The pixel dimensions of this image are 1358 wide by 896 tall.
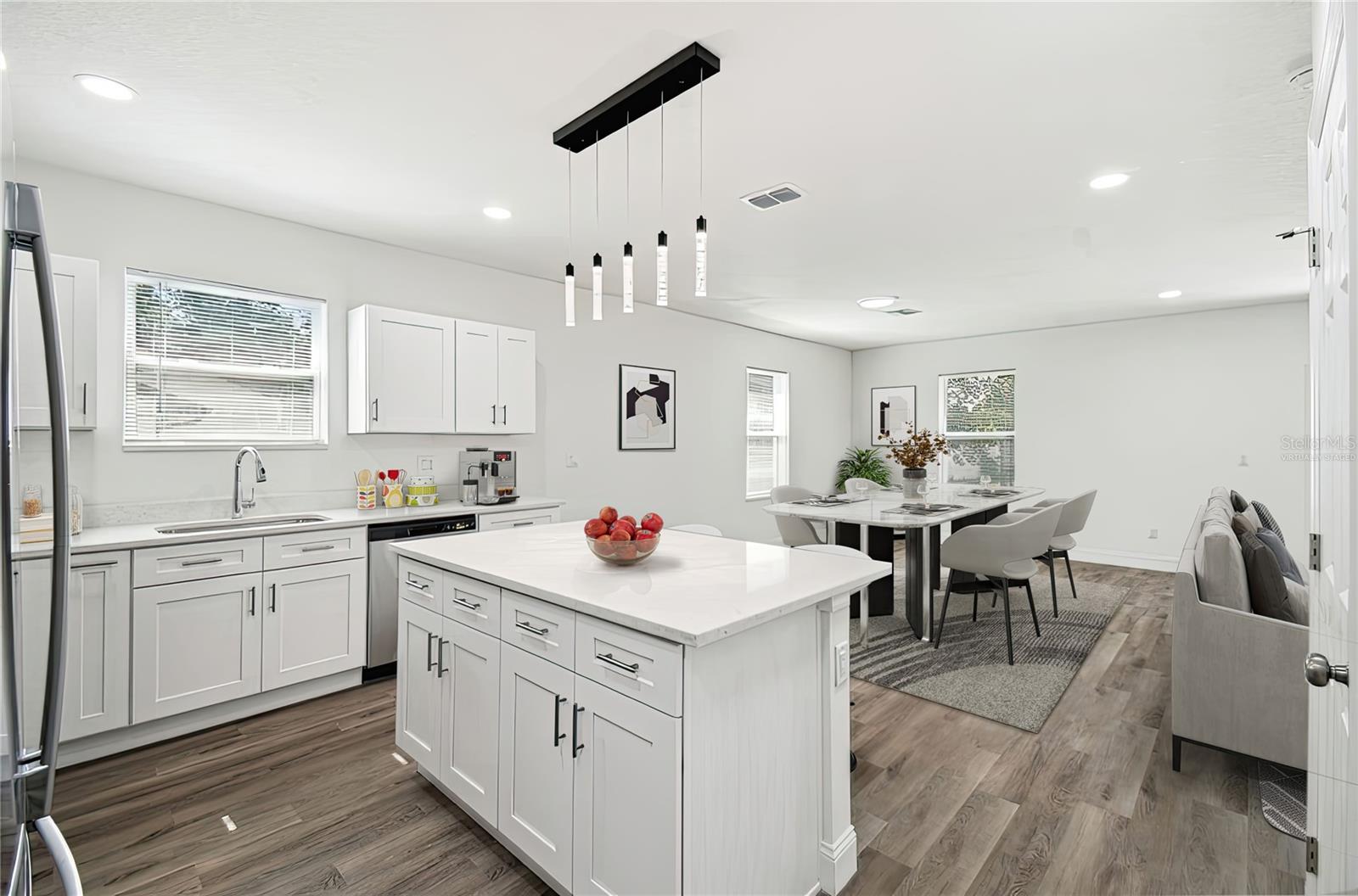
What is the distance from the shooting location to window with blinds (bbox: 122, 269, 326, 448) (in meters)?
3.14

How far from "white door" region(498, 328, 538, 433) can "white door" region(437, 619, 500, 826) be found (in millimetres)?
2349

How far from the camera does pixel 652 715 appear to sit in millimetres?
1469

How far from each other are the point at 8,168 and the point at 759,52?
1941 mm

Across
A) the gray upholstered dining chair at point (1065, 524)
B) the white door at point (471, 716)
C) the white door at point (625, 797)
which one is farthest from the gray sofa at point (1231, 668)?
the white door at point (471, 716)

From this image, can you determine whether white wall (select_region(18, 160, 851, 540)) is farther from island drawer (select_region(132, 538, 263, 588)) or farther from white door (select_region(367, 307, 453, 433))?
island drawer (select_region(132, 538, 263, 588))

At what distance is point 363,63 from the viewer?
6.80 ft

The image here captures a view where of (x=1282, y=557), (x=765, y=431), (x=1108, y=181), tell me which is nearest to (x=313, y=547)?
(x=1108, y=181)

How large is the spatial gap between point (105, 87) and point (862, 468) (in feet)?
24.9

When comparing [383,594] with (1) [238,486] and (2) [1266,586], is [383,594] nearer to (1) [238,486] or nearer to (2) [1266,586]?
(1) [238,486]

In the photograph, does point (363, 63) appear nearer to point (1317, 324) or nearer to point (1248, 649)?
point (1317, 324)

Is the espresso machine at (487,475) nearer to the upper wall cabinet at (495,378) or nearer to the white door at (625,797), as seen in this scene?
the upper wall cabinet at (495,378)

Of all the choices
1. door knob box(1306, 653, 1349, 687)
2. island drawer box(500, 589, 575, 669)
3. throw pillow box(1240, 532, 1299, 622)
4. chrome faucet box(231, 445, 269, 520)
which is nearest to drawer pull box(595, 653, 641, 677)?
island drawer box(500, 589, 575, 669)

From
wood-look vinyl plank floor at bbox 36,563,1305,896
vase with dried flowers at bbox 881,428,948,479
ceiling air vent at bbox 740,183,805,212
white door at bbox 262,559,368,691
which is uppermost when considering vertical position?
ceiling air vent at bbox 740,183,805,212

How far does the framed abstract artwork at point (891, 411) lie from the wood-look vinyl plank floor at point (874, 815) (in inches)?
202
